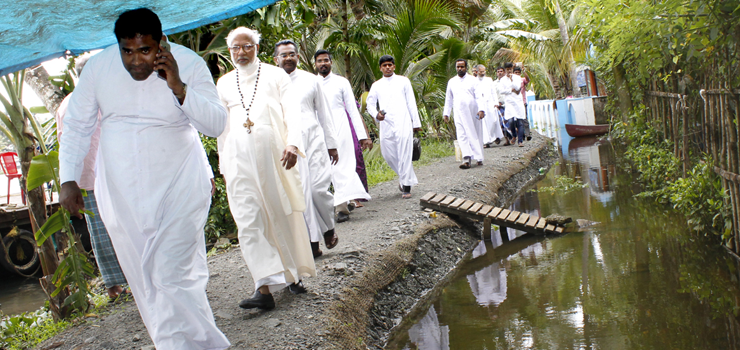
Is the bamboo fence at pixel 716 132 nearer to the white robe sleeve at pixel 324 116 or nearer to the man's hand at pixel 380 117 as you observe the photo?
the white robe sleeve at pixel 324 116

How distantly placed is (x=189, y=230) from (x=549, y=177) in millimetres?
8889

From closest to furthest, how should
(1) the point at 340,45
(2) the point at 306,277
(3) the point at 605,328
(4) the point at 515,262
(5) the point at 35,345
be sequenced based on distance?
(3) the point at 605,328
(5) the point at 35,345
(2) the point at 306,277
(4) the point at 515,262
(1) the point at 340,45

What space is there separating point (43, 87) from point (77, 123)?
2597mm

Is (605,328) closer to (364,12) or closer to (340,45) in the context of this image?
(340,45)

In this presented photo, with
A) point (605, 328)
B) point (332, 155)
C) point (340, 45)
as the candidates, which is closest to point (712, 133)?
point (605, 328)

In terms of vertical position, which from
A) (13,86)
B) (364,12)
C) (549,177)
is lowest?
(549,177)

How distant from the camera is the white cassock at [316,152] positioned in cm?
527

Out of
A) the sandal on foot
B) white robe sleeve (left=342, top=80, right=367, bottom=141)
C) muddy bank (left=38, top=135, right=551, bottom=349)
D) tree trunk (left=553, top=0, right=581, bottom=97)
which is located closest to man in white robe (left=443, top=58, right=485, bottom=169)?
muddy bank (left=38, top=135, right=551, bottom=349)

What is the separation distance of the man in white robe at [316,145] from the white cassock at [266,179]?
96 cm

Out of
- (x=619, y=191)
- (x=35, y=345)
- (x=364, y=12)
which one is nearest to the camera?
(x=35, y=345)

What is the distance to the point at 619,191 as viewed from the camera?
8547mm

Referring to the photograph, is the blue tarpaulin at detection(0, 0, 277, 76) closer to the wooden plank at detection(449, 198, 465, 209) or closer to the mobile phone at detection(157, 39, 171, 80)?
the mobile phone at detection(157, 39, 171, 80)

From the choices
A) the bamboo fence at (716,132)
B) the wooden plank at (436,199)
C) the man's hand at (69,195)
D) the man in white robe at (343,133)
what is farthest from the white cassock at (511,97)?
the man's hand at (69,195)

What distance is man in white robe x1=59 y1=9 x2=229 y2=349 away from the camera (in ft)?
9.75
